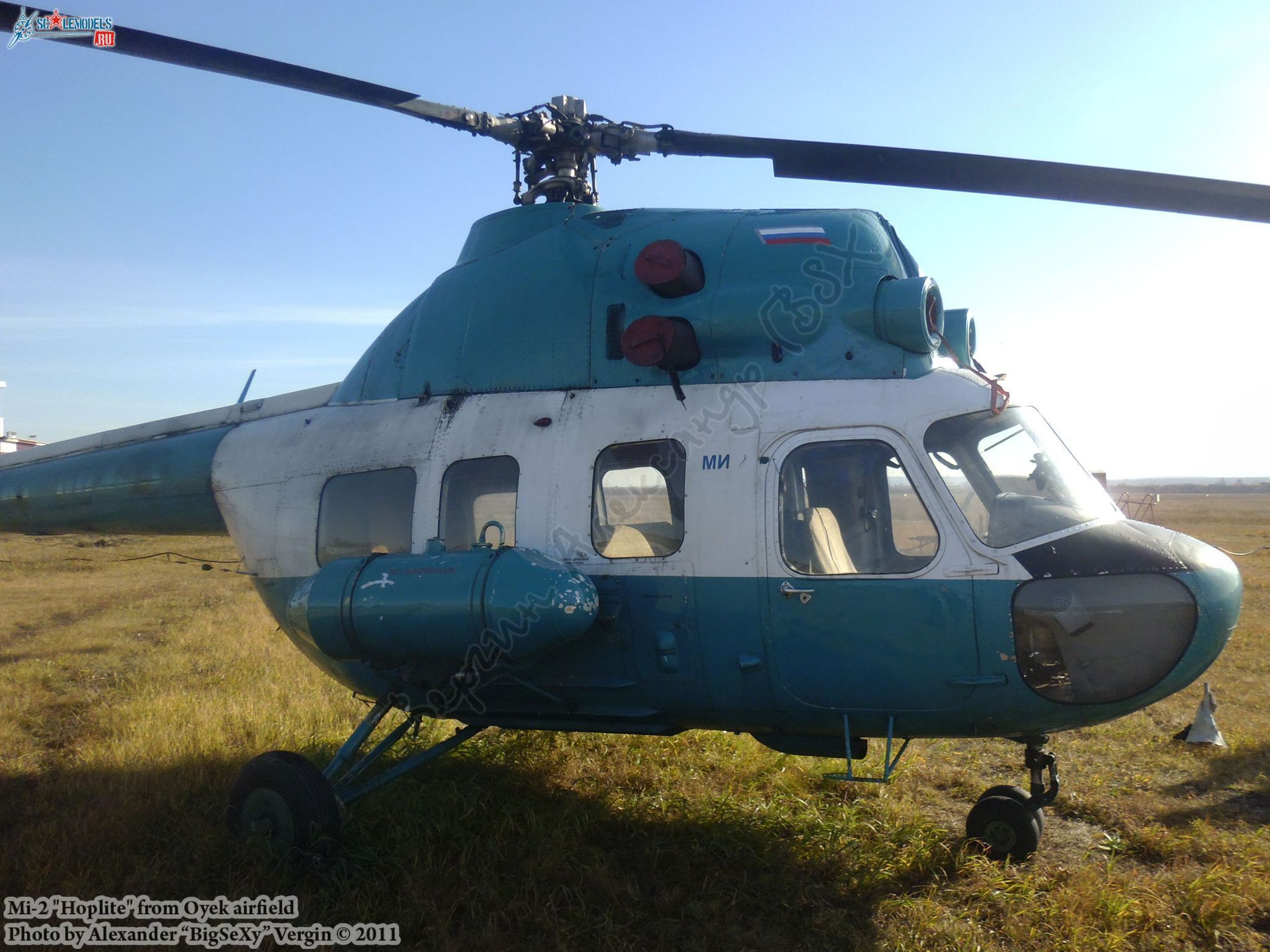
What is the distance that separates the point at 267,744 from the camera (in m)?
6.80

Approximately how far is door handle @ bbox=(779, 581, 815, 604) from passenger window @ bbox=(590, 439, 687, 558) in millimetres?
641

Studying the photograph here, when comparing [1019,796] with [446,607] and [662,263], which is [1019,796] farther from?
[662,263]

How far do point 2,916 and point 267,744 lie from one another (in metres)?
2.57

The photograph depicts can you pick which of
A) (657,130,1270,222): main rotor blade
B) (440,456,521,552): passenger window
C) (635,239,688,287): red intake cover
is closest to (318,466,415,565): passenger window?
(440,456,521,552): passenger window

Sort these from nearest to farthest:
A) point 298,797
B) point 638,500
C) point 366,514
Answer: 1. point 298,797
2. point 638,500
3. point 366,514

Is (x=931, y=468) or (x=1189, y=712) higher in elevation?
(x=931, y=468)

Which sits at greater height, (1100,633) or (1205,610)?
(1205,610)

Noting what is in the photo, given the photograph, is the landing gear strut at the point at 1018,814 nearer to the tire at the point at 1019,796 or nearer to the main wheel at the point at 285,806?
the tire at the point at 1019,796

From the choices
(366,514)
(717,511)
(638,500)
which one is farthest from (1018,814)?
(366,514)

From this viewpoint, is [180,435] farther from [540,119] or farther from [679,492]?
[679,492]

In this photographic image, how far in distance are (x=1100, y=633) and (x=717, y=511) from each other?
6.28 feet

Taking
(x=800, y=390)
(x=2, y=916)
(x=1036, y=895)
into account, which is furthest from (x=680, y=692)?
(x=2, y=916)

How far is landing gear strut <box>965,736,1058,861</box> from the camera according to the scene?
15.4 ft

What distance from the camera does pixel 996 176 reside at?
4.47 m
